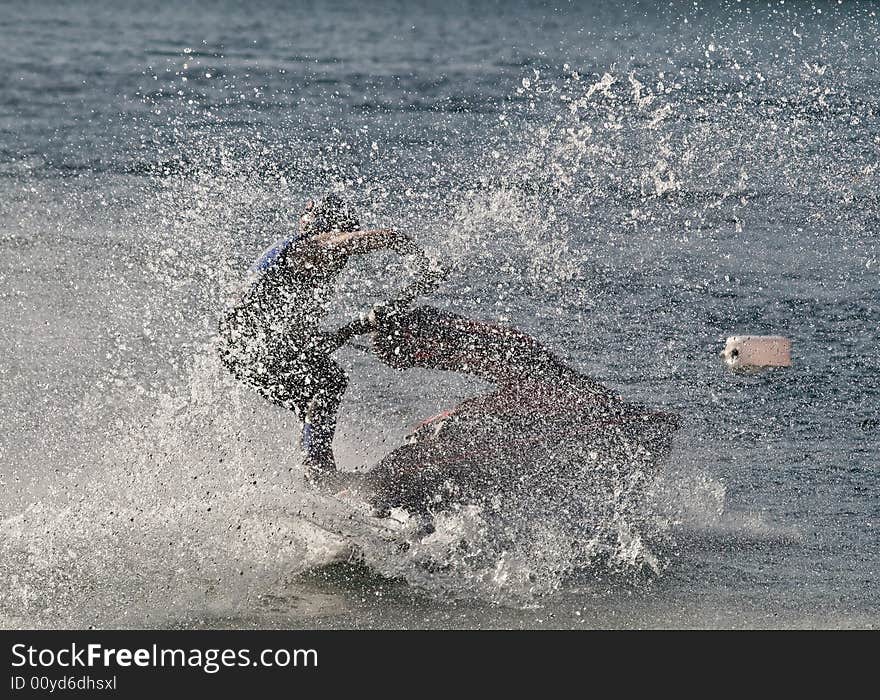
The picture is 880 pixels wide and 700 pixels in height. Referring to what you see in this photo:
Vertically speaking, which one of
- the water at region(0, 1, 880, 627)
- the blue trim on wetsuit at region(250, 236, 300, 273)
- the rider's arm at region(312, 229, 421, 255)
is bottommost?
the water at region(0, 1, 880, 627)

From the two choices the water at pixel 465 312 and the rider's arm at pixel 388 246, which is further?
the water at pixel 465 312

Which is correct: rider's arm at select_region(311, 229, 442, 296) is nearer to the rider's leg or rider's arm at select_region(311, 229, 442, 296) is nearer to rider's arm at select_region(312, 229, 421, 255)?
rider's arm at select_region(312, 229, 421, 255)

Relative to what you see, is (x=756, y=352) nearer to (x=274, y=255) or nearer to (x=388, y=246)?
(x=388, y=246)

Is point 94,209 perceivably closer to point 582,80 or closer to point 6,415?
point 6,415

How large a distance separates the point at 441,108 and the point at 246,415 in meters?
11.3

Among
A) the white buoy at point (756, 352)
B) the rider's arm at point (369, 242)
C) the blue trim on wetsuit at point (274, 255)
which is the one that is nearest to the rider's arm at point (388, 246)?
the rider's arm at point (369, 242)

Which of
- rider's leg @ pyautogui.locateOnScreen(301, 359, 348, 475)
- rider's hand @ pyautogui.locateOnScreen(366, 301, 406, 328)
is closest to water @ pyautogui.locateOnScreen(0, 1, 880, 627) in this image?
rider's leg @ pyautogui.locateOnScreen(301, 359, 348, 475)

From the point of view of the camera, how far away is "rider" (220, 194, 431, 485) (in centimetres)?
710

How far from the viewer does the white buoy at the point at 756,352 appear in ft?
26.2

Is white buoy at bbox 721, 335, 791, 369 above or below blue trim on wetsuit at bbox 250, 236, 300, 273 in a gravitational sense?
below

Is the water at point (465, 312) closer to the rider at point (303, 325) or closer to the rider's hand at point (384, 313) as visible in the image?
the rider at point (303, 325)

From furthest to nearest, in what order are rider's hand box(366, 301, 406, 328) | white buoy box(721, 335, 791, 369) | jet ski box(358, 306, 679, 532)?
white buoy box(721, 335, 791, 369)
jet ski box(358, 306, 679, 532)
rider's hand box(366, 301, 406, 328)

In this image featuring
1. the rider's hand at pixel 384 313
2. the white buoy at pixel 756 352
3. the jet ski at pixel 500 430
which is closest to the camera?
the rider's hand at pixel 384 313

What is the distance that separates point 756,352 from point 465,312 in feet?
11.2
